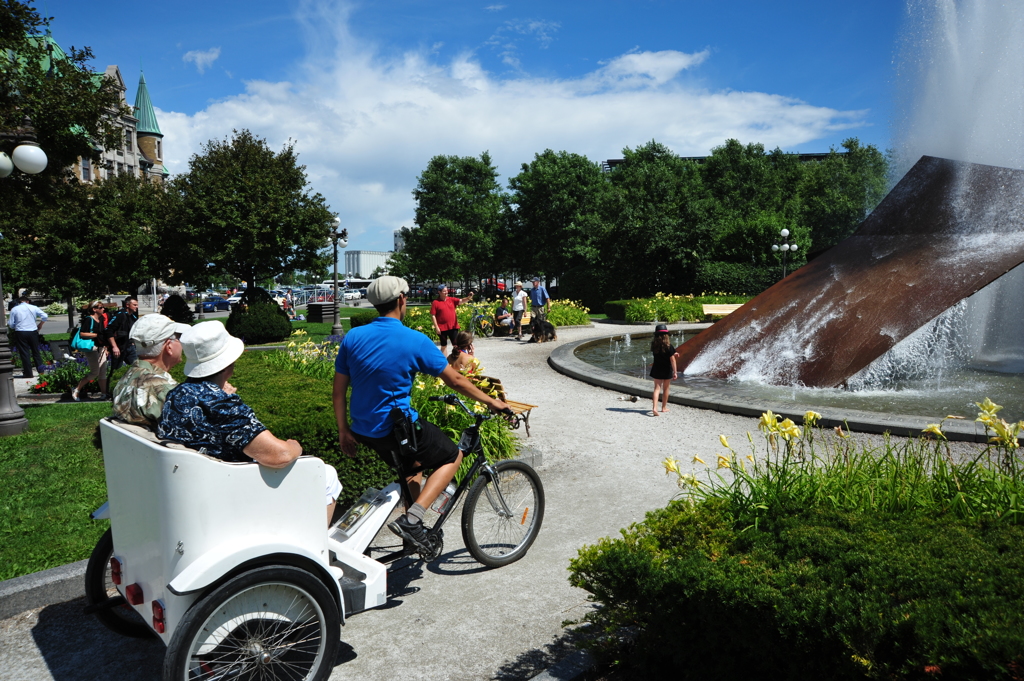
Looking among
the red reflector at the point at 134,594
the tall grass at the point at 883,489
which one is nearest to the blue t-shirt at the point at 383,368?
the red reflector at the point at 134,594

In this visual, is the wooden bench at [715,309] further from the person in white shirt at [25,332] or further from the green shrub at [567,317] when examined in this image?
the person in white shirt at [25,332]

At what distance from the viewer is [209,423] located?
298 centimetres

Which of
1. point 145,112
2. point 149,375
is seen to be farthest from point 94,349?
point 145,112

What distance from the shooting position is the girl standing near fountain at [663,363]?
9.33 metres

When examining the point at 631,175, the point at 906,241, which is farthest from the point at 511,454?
the point at 631,175

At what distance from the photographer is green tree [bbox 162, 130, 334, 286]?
24422 mm

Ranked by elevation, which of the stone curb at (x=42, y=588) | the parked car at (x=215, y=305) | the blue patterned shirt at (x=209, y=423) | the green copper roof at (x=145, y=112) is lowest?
the parked car at (x=215, y=305)

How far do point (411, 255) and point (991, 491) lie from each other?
198ft

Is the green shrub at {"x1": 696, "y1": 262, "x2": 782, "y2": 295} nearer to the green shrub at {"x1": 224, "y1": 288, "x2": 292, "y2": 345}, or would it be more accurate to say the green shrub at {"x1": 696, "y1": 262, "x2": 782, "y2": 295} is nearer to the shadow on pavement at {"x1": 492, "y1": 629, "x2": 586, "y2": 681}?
the green shrub at {"x1": 224, "y1": 288, "x2": 292, "y2": 345}

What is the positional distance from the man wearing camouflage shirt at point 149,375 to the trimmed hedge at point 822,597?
7.83ft

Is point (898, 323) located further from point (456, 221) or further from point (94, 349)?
point (456, 221)

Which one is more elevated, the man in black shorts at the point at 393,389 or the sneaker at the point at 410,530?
the man in black shorts at the point at 393,389

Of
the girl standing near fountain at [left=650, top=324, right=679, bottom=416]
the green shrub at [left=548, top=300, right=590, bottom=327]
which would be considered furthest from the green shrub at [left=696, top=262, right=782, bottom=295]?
the girl standing near fountain at [left=650, top=324, right=679, bottom=416]

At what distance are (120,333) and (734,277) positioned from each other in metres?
31.2
